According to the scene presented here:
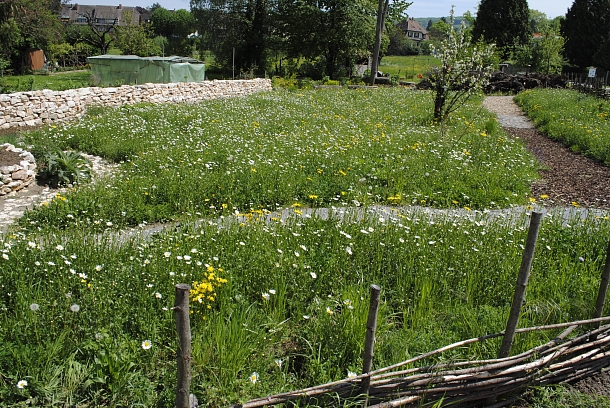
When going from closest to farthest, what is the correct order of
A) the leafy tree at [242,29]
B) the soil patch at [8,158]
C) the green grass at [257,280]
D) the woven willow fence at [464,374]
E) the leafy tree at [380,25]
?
the woven willow fence at [464,374] → the green grass at [257,280] → the soil patch at [8,158] → the leafy tree at [380,25] → the leafy tree at [242,29]

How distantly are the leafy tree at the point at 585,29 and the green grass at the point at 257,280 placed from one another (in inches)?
2142

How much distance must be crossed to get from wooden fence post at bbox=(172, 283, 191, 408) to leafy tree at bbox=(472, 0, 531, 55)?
63.6m

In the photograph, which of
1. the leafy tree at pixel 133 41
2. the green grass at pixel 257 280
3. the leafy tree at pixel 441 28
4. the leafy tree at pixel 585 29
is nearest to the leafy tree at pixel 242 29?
the leafy tree at pixel 133 41

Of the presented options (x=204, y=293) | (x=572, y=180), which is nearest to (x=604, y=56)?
(x=572, y=180)

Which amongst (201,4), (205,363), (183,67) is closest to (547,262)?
(205,363)

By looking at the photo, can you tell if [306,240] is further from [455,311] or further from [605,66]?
[605,66]

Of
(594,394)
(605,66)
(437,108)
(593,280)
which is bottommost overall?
(594,394)

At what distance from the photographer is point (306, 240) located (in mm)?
5160

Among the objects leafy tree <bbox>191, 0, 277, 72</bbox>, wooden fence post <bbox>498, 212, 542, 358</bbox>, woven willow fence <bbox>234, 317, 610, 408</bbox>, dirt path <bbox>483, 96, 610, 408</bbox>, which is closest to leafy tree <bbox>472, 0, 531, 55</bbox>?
leafy tree <bbox>191, 0, 277, 72</bbox>

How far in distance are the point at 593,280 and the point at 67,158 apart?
27.5 ft

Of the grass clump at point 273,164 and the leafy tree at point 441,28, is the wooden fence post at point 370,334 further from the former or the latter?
the leafy tree at point 441,28

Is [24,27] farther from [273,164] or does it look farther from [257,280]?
[257,280]

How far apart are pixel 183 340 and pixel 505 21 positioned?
66642 mm

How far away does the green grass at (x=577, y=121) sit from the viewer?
1271 centimetres
